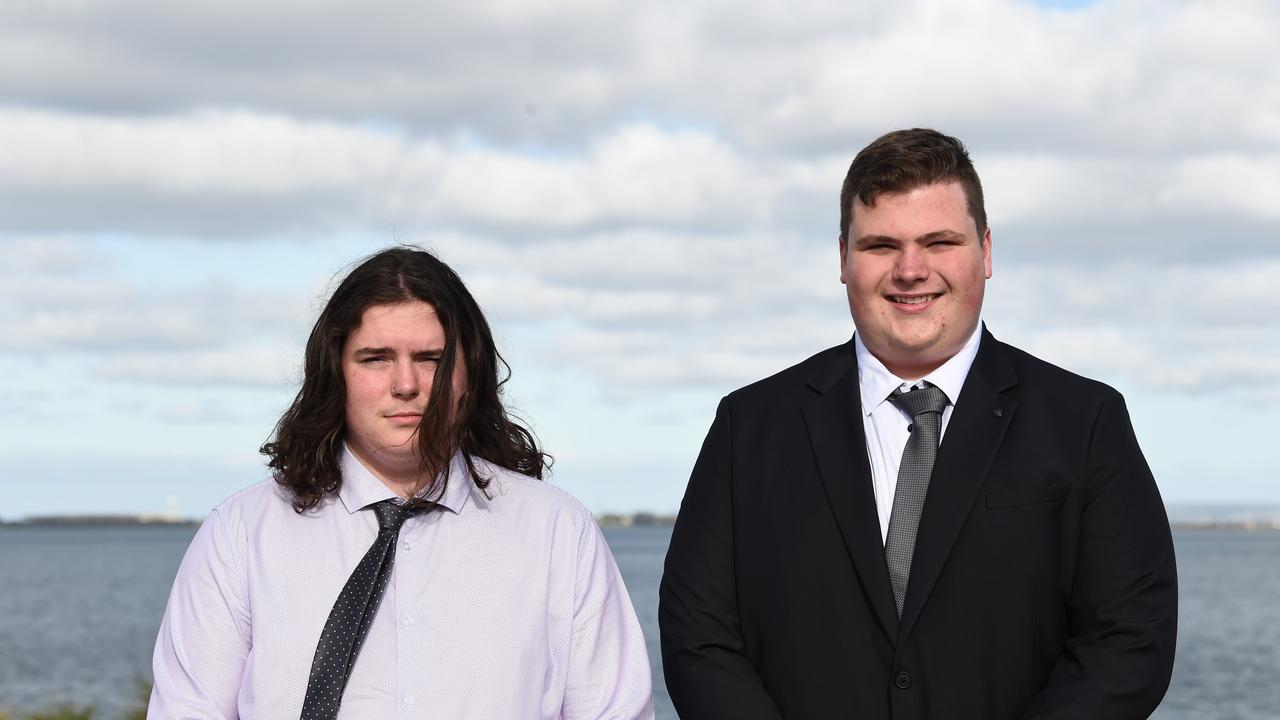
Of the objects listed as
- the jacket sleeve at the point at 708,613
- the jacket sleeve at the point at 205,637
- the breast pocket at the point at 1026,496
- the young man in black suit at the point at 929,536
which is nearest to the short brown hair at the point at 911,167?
the young man in black suit at the point at 929,536

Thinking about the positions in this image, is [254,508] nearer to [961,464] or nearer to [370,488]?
[370,488]

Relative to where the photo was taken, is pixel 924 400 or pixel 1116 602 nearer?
pixel 1116 602

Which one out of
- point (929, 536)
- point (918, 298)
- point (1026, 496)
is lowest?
point (929, 536)

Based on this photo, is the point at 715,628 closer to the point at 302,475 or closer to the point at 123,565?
the point at 302,475

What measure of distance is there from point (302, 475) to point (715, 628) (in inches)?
47.7

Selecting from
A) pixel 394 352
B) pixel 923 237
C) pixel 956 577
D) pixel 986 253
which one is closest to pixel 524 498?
pixel 394 352

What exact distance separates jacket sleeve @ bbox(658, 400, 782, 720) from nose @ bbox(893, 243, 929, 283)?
2.50 feet

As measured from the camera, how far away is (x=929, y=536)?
4066mm

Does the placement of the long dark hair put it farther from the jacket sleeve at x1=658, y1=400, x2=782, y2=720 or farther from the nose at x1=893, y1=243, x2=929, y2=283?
the nose at x1=893, y1=243, x2=929, y2=283

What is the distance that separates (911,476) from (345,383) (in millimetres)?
1574

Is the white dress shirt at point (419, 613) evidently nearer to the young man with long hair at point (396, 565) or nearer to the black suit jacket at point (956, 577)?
the young man with long hair at point (396, 565)

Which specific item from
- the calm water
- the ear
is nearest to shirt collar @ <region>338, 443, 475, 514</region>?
the ear

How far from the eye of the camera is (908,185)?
4082 millimetres

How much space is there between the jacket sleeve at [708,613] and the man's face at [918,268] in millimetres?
656
